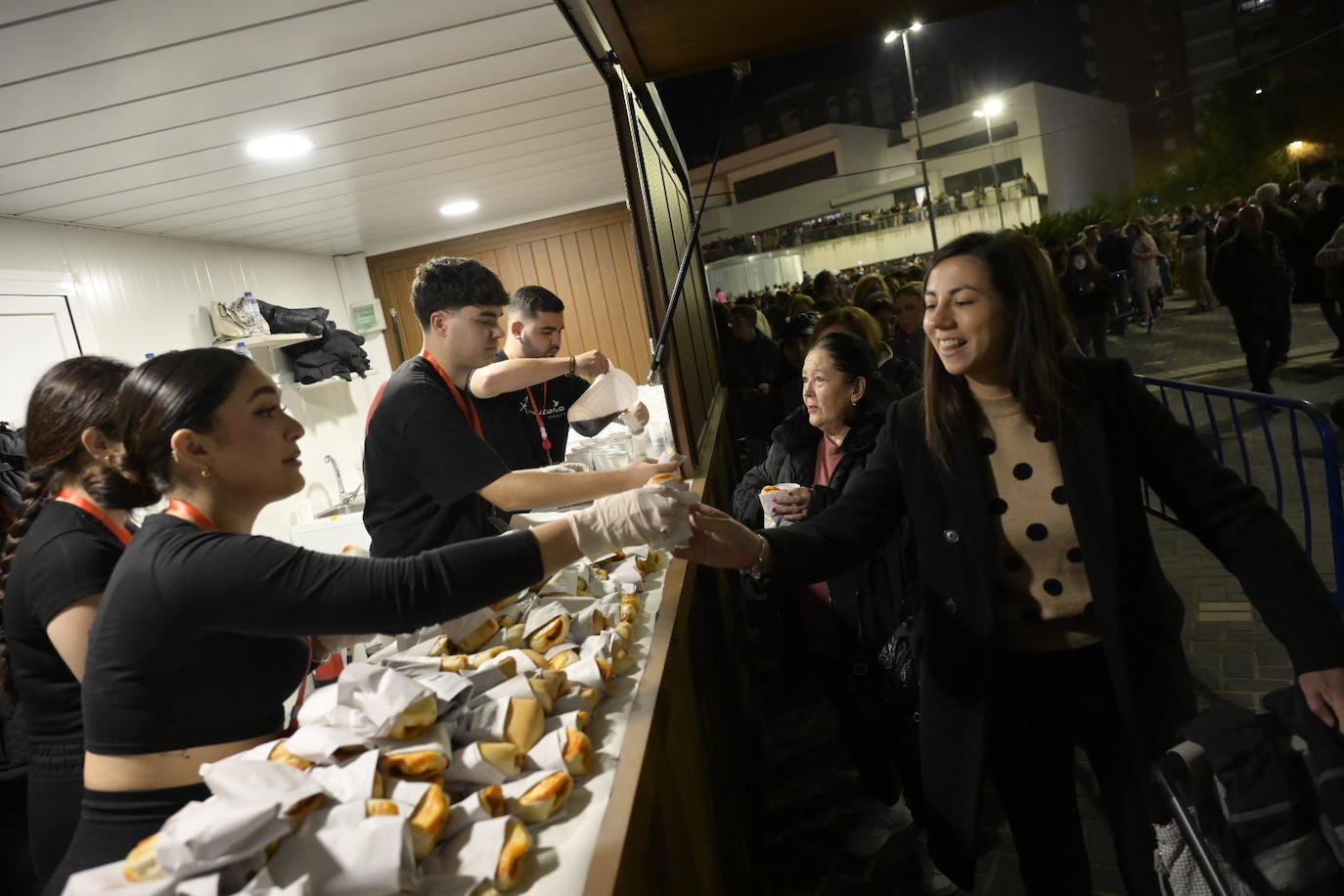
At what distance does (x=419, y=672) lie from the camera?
1.43 metres

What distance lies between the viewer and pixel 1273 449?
322 cm

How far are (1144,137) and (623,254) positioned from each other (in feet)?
23.9

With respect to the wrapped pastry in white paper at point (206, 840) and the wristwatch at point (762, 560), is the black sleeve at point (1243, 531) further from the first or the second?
the wrapped pastry in white paper at point (206, 840)

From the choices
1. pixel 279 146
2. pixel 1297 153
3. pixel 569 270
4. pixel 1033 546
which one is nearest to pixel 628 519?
pixel 1033 546

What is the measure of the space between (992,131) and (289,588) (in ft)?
39.1

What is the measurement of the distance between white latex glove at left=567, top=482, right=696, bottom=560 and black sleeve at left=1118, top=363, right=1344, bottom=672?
97 centimetres

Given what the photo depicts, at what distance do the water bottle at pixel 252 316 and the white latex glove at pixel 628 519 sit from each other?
197 inches

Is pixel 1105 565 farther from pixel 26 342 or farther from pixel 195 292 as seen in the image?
pixel 195 292

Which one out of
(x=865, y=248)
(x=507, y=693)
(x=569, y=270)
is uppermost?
(x=569, y=270)

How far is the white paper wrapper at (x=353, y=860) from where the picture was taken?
92cm

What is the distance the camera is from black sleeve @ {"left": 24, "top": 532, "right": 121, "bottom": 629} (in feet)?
5.45

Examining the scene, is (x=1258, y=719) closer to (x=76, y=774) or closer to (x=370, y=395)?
(x=76, y=774)

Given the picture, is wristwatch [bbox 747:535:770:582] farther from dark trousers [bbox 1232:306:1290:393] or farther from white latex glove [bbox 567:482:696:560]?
dark trousers [bbox 1232:306:1290:393]

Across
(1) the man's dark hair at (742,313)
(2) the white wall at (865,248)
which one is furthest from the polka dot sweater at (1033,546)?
(2) the white wall at (865,248)
